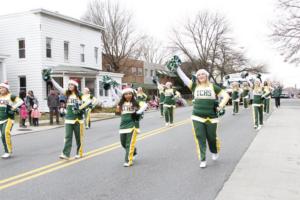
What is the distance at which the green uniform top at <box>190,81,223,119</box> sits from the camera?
7.82m

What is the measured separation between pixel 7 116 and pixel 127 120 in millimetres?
3162

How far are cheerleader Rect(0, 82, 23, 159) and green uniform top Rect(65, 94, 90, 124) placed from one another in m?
1.53

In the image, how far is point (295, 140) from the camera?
38.1ft

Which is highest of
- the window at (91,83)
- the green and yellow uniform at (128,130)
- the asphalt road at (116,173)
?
the window at (91,83)

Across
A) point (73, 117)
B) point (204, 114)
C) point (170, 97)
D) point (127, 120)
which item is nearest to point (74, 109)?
point (73, 117)

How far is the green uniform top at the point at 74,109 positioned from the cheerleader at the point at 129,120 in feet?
3.17

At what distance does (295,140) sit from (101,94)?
25071mm

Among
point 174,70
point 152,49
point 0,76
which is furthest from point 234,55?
point 174,70

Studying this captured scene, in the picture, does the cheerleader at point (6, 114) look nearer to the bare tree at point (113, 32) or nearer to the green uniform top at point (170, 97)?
the green uniform top at point (170, 97)

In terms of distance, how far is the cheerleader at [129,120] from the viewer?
8148mm

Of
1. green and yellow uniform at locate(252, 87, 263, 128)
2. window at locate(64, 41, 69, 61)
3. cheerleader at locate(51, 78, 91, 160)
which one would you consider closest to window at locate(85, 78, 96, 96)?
window at locate(64, 41, 69, 61)

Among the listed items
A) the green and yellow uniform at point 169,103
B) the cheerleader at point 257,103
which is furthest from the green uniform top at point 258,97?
the green and yellow uniform at point 169,103

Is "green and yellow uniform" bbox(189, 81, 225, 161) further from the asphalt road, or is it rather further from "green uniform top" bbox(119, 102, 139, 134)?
"green uniform top" bbox(119, 102, 139, 134)

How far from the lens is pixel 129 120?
826 cm
